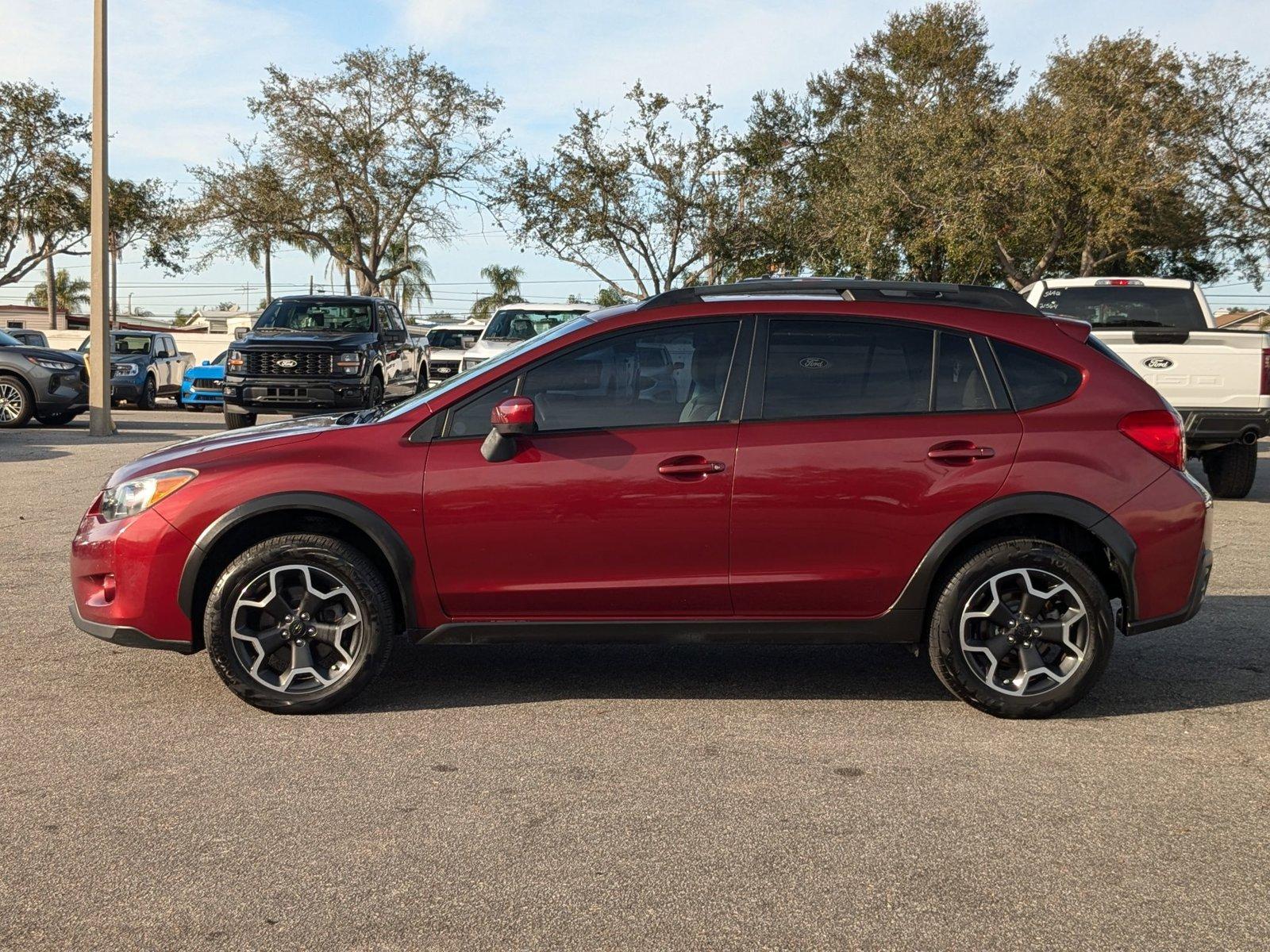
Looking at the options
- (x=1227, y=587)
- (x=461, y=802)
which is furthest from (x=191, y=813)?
(x=1227, y=587)

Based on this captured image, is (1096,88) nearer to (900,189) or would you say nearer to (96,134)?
(900,189)

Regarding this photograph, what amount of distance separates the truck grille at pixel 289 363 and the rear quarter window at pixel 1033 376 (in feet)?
45.9

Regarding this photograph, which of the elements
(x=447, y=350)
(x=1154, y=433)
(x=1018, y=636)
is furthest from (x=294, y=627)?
(x=447, y=350)

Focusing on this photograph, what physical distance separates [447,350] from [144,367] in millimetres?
6472

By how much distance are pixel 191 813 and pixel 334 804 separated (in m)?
0.44

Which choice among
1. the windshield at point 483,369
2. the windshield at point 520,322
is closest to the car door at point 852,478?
the windshield at point 483,369

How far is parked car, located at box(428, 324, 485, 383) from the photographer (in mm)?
27373

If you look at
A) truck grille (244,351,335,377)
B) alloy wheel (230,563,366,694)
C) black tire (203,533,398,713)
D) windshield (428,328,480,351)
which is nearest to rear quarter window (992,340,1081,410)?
black tire (203,533,398,713)

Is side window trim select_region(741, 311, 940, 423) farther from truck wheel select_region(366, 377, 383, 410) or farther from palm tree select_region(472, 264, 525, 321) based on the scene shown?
palm tree select_region(472, 264, 525, 321)

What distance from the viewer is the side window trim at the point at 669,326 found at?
17.5 feet

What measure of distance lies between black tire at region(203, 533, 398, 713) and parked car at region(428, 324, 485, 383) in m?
19.4

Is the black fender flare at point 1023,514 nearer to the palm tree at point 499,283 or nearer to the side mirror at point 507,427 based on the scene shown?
the side mirror at point 507,427

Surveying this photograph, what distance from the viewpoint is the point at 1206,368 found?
11.4 m

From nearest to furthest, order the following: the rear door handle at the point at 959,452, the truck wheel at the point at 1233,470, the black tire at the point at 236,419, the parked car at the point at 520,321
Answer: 1. the rear door handle at the point at 959,452
2. the truck wheel at the point at 1233,470
3. the black tire at the point at 236,419
4. the parked car at the point at 520,321
